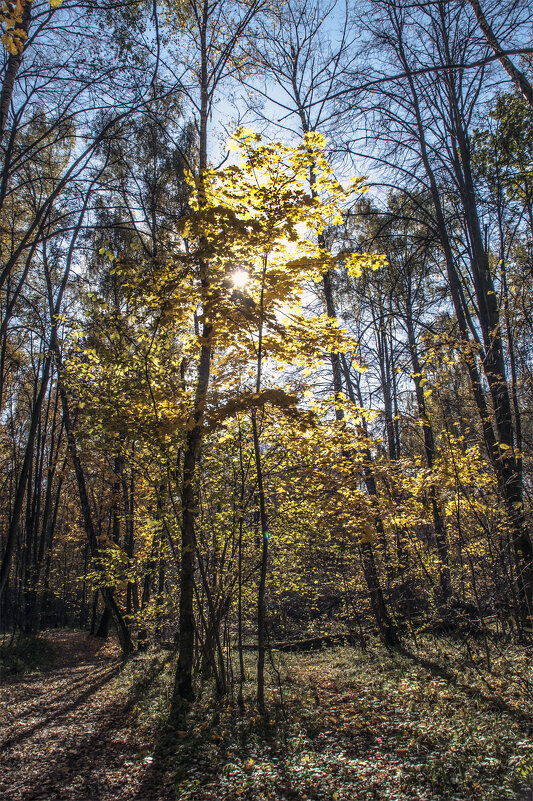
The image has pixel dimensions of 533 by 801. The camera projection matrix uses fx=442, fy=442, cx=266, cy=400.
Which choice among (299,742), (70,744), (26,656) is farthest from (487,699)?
(26,656)

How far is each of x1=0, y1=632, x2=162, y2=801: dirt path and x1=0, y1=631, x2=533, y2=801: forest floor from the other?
0.02 metres

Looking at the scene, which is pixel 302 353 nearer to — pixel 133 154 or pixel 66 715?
pixel 66 715

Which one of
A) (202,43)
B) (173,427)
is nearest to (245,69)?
(202,43)

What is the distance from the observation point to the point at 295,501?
6.42m

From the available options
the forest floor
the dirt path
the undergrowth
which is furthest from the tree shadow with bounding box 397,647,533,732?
the undergrowth

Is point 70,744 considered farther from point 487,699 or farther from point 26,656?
point 26,656

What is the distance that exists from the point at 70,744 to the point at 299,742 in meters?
2.47

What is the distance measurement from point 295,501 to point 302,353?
2.32m

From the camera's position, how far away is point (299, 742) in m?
4.26

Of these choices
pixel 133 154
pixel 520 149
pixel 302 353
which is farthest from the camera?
pixel 133 154

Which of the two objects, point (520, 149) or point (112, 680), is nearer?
point (520, 149)

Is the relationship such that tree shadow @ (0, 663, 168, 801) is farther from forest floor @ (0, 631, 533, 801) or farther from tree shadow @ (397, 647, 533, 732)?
tree shadow @ (397, 647, 533, 732)

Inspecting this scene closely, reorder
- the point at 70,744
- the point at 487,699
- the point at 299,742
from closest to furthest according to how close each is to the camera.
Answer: the point at 299,742, the point at 487,699, the point at 70,744

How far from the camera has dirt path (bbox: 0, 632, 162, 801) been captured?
12.1ft
